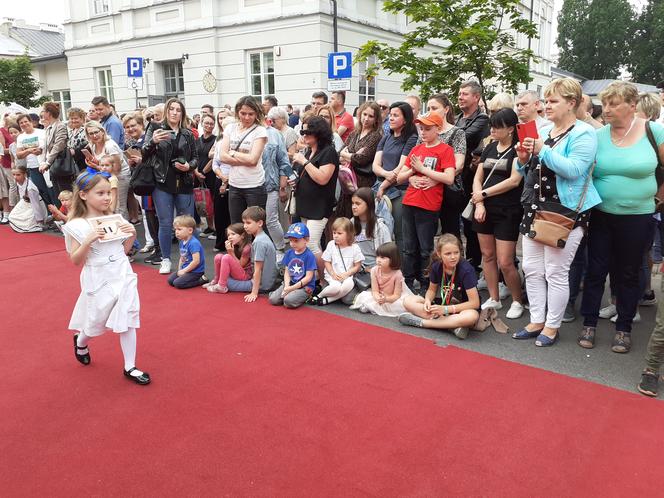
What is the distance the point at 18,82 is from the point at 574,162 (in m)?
26.7

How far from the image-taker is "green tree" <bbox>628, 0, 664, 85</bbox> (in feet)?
160

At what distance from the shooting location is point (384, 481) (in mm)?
2666

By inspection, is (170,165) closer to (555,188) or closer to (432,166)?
(432,166)

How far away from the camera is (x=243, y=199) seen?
6.15 m

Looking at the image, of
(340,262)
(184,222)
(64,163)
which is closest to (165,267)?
(184,222)

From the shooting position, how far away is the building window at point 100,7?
778 inches

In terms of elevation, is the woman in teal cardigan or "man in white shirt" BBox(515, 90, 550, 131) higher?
"man in white shirt" BBox(515, 90, 550, 131)

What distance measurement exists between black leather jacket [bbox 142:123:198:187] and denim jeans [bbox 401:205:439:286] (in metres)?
Result: 2.75

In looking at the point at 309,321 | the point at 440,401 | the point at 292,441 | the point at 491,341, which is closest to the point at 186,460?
the point at 292,441

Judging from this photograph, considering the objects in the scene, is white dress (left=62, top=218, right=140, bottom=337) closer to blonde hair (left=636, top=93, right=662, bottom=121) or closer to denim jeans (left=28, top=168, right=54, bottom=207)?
→ blonde hair (left=636, top=93, right=662, bottom=121)

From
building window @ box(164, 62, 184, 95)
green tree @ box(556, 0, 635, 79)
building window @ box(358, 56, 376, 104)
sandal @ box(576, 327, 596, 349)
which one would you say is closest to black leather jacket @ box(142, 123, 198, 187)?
sandal @ box(576, 327, 596, 349)

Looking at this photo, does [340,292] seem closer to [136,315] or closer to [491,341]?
[491,341]

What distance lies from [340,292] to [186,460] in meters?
2.69

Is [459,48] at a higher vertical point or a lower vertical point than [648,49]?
lower
